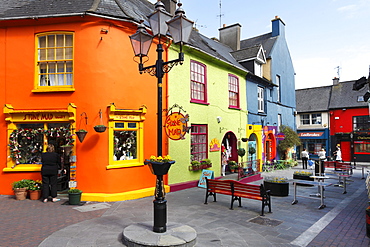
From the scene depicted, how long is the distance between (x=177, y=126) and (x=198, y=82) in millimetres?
4856

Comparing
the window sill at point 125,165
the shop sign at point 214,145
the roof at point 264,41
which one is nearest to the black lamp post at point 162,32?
the window sill at point 125,165

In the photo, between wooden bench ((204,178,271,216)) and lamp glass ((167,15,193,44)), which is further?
wooden bench ((204,178,271,216))

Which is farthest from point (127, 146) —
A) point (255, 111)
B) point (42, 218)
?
point (255, 111)

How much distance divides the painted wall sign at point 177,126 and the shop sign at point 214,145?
4.91m

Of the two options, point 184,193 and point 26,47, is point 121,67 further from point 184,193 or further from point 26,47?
point 184,193

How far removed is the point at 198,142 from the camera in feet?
42.8

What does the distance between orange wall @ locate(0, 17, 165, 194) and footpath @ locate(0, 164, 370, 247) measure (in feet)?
3.02

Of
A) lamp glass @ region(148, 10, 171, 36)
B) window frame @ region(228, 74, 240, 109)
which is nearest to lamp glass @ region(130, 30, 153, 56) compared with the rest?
lamp glass @ region(148, 10, 171, 36)

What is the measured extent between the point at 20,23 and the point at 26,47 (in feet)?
3.01

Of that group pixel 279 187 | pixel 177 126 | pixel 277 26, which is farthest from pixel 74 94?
pixel 277 26

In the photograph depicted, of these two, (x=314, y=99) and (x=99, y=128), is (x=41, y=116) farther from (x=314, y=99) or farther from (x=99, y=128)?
(x=314, y=99)

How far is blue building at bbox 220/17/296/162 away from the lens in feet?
60.0

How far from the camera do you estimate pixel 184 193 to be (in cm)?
1070

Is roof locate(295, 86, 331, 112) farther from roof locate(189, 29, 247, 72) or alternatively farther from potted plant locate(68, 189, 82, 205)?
potted plant locate(68, 189, 82, 205)
